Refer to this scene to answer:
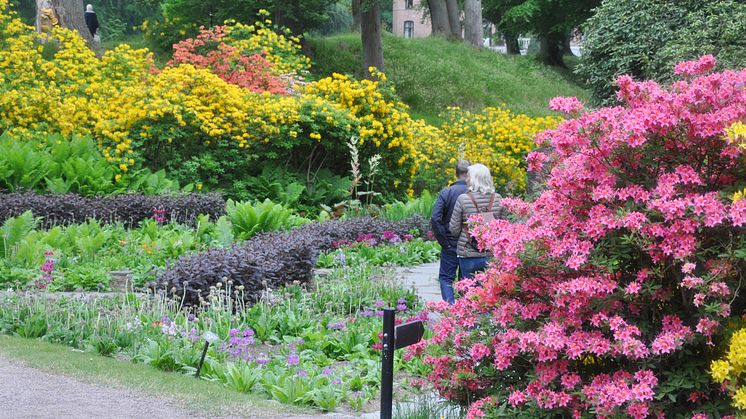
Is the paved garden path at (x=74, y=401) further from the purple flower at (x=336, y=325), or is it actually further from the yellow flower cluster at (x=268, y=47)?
the yellow flower cluster at (x=268, y=47)

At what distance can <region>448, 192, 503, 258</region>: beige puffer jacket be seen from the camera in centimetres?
877

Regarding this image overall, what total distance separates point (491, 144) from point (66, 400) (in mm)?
16150

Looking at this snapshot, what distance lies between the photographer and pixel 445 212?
30.7ft

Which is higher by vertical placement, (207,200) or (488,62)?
(488,62)

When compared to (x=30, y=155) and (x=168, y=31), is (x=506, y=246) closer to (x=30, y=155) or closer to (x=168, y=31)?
(x=30, y=155)

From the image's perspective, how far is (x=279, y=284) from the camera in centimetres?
952

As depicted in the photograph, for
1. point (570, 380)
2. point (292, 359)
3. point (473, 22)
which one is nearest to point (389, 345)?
point (570, 380)

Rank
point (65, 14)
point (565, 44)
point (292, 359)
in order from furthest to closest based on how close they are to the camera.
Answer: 1. point (565, 44)
2. point (65, 14)
3. point (292, 359)

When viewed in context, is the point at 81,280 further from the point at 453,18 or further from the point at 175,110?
the point at 453,18

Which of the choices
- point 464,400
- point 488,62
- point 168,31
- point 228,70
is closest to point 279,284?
point 464,400

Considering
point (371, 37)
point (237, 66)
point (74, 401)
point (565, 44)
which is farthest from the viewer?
point (565, 44)

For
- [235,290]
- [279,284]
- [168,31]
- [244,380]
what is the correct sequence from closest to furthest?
[244,380]
[235,290]
[279,284]
[168,31]

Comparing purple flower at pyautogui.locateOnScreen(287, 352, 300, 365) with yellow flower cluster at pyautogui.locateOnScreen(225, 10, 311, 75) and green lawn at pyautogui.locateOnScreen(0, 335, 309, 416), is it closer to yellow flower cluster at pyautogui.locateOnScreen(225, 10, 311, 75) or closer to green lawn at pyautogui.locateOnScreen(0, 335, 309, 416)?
green lawn at pyautogui.locateOnScreen(0, 335, 309, 416)

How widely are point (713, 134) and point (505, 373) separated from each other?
64.2 inches
